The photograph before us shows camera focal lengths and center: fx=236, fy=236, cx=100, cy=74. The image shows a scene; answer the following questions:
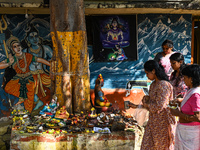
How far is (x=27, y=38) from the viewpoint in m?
6.99

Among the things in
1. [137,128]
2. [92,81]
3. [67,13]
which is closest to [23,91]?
[92,81]

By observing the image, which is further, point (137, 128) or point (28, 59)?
point (28, 59)

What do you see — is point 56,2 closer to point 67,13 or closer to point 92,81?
point 67,13

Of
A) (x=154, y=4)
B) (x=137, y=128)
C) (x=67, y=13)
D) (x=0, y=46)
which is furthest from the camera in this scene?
(x=0, y=46)

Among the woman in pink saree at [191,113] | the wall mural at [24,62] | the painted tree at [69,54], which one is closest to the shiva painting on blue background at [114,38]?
the wall mural at [24,62]

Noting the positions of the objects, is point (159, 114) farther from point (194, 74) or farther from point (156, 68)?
point (194, 74)

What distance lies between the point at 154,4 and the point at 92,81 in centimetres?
285

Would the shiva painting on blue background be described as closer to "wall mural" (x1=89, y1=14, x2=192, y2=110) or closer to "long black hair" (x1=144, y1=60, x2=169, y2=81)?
"wall mural" (x1=89, y1=14, x2=192, y2=110)

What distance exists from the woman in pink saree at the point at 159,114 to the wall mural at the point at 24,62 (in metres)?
4.20

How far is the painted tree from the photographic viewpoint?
495cm

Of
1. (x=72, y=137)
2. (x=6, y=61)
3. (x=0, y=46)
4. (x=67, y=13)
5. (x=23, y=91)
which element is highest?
(x=67, y=13)

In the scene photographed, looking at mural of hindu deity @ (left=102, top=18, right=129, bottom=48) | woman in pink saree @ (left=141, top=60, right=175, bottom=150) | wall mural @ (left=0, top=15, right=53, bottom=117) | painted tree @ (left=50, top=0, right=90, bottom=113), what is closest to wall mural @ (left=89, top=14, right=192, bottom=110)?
mural of hindu deity @ (left=102, top=18, right=129, bottom=48)

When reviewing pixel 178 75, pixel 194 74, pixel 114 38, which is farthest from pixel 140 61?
pixel 194 74

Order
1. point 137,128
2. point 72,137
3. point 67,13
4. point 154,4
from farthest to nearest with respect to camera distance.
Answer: point 154,4
point 67,13
point 137,128
point 72,137
